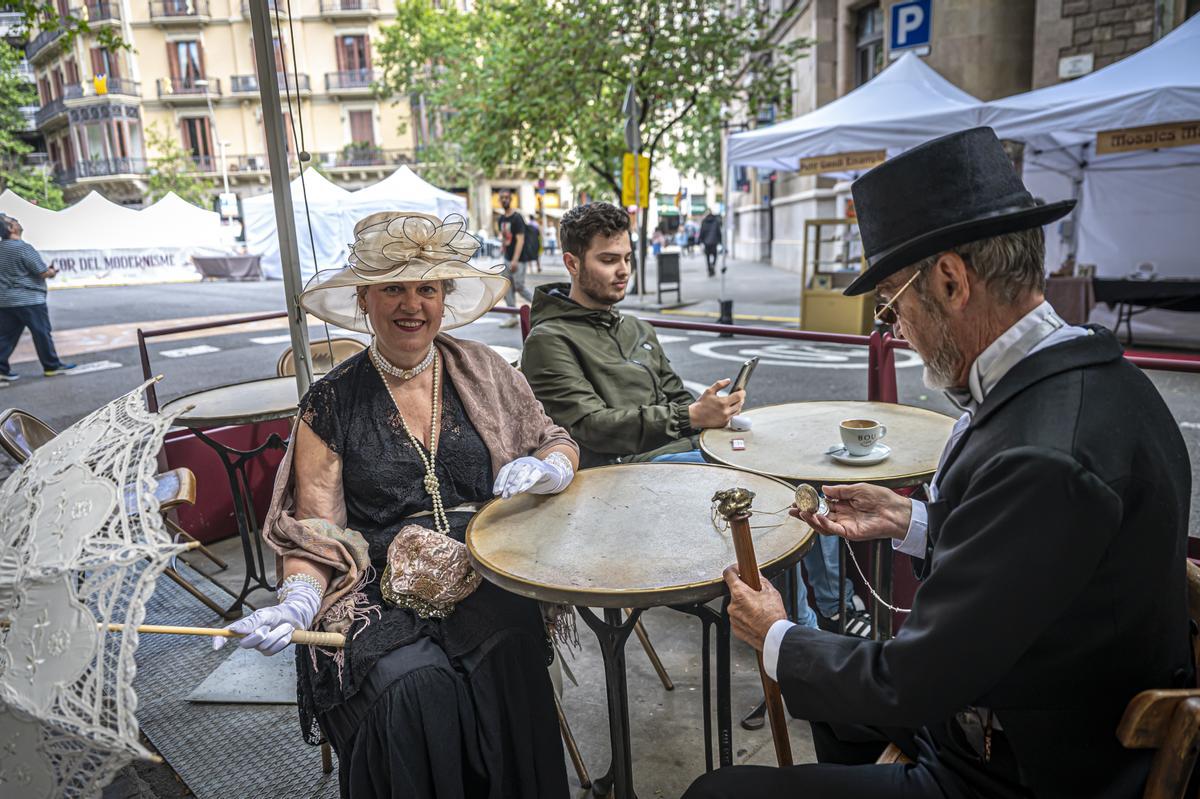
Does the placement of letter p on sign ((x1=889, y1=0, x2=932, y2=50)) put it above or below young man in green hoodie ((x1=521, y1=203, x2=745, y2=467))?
above

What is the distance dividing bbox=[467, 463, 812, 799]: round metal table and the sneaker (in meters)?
0.97

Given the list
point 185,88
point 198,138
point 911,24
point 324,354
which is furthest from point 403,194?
point 324,354

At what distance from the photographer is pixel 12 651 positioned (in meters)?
1.22

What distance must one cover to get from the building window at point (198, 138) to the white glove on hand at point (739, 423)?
20739 millimetres

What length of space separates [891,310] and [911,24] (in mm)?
12580

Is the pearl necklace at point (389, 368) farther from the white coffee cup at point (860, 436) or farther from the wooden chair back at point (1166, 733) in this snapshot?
the wooden chair back at point (1166, 733)

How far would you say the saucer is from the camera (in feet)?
8.21

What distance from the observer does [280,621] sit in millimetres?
1799

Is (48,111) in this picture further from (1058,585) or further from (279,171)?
(1058,585)

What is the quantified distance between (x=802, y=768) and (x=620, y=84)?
50.5 ft

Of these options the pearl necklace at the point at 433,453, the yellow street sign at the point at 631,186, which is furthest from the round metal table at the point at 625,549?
the yellow street sign at the point at 631,186

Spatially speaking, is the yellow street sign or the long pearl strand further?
the yellow street sign

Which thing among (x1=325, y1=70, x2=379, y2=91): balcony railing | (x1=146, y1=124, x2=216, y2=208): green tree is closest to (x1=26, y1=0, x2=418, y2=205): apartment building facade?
(x1=146, y1=124, x2=216, y2=208): green tree

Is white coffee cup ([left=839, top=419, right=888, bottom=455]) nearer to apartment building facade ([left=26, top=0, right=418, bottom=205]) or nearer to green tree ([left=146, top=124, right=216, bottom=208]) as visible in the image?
apartment building facade ([left=26, top=0, right=418, bottom=205])
